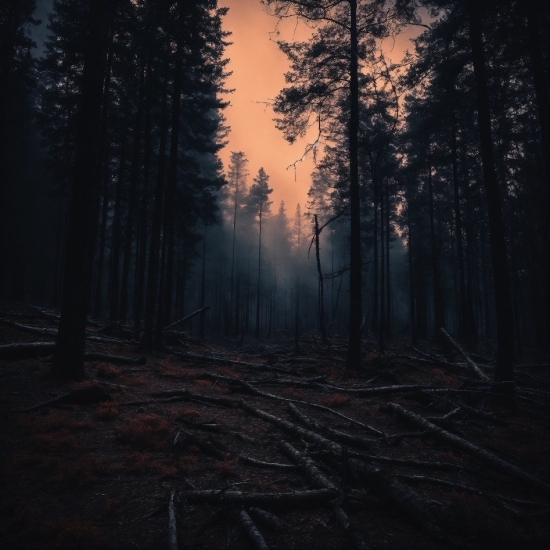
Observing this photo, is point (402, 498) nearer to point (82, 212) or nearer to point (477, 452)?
point (477, 452)

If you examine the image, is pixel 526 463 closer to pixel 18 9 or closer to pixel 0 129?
pixel 0 129

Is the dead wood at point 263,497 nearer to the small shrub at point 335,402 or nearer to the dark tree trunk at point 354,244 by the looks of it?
the small shrub at point 335,402

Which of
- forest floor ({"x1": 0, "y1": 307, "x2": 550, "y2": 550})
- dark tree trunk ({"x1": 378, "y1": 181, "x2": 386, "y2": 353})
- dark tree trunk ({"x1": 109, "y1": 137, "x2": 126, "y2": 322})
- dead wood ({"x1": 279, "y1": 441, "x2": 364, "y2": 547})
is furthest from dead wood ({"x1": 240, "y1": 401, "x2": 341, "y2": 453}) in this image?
dark tree trunk ({"x1": 109, "y1": 137, "x2": 126, "y2": 322})

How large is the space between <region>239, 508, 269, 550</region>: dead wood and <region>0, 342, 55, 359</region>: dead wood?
8694 mm

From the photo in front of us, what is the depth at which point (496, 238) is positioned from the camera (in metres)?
8.39

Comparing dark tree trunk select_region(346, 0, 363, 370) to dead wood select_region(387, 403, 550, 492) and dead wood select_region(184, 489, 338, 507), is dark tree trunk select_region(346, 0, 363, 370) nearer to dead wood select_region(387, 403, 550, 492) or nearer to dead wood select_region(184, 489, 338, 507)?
dead wood select_region(387, 403, 550, 492)

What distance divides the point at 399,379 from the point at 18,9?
88.7 ft

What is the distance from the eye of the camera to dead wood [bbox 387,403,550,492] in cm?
419

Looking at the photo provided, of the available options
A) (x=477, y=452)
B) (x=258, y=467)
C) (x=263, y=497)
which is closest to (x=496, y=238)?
(x=477, y=452)

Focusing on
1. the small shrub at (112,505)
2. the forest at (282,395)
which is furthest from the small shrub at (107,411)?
the small shrub at (112,505)

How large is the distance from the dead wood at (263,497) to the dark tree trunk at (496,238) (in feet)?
20.4

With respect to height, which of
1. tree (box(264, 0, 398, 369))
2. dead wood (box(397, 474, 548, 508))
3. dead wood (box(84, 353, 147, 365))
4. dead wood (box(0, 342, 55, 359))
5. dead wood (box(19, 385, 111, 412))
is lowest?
dead wood (box(397, 474, 548, 508))

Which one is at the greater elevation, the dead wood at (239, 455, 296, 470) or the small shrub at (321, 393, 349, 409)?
the small shrub at (321, 393, 349, 409)

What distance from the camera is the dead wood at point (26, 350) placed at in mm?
Result: 8633
